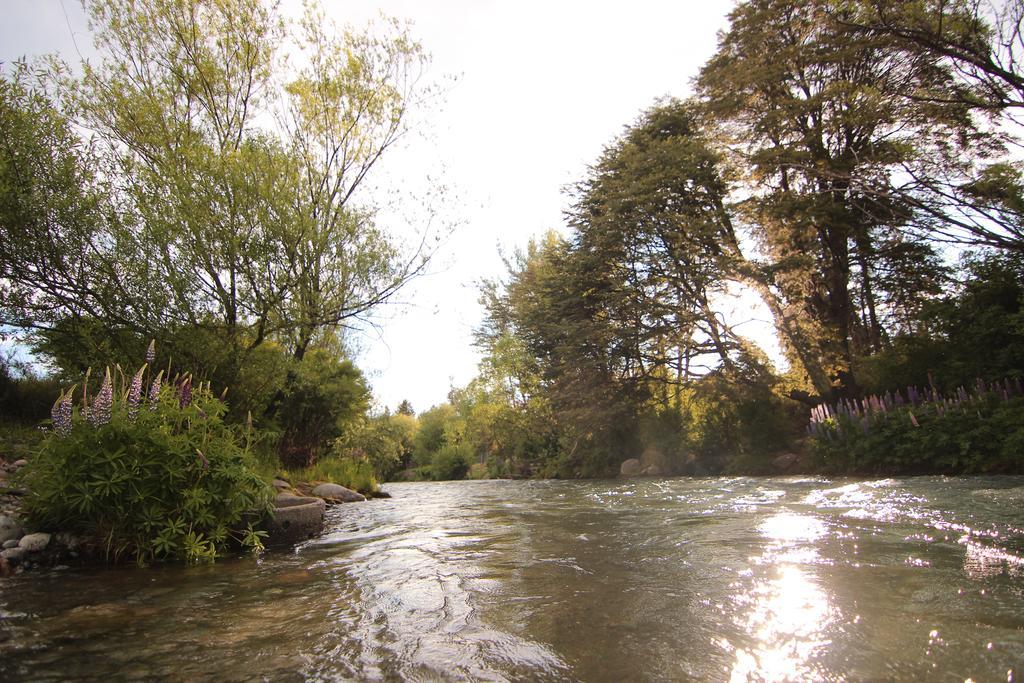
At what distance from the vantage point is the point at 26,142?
8.42 meters

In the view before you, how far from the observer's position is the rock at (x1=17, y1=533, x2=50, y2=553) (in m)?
4.81

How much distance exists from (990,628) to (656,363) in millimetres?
19472

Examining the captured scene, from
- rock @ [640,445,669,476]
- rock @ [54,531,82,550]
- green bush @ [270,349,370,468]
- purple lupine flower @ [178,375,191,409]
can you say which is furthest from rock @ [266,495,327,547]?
rock @ [640,445,669,476]

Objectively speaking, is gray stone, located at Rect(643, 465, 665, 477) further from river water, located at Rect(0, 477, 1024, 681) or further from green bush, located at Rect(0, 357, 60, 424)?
green bush, located at Rect(0, 357, 60, 424)

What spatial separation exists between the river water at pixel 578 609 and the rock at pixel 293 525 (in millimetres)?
773

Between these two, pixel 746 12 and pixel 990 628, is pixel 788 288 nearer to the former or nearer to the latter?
pixel 746 12

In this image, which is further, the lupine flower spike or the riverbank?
the lupine flower spike

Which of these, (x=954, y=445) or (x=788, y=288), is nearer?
(x=954, y=445)

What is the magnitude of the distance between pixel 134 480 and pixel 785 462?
1718cm

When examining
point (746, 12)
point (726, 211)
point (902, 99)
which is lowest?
point (726, 211)

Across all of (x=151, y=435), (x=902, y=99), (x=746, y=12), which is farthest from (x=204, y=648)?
(x=746, y=12)

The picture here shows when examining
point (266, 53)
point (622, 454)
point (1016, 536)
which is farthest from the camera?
point (622, 454)

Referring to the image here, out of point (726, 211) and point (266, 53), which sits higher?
point (266, 53)

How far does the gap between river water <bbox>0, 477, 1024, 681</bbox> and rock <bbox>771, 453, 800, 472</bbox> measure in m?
11.4
